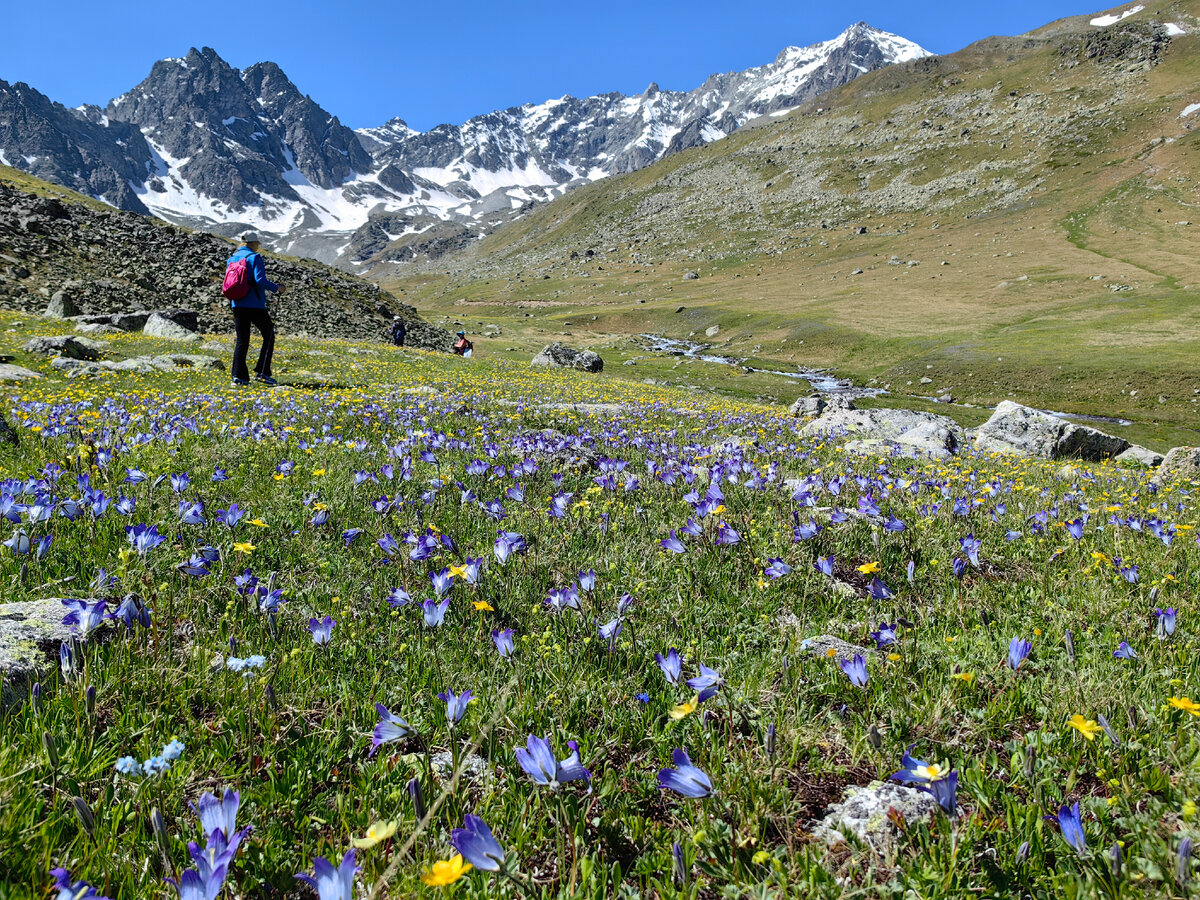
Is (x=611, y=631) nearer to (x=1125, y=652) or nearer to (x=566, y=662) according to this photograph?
(x=566, y=662)

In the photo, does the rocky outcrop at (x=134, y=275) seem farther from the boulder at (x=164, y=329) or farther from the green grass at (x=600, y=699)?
the green grass at (x=600, y=699)

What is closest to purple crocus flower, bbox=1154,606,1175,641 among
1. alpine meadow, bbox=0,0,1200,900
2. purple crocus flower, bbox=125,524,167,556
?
alpine meadow, bbox=0,0,1200,900

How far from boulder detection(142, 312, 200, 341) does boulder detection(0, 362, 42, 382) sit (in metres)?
14.5

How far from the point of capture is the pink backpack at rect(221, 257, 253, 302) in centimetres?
1279

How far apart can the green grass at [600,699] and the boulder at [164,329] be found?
24.6 meters

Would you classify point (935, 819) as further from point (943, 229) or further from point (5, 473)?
point (943, 229)

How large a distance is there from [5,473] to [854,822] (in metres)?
6.66

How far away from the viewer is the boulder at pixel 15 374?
37.5 ft

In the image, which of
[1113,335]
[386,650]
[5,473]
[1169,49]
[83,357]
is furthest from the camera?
[1169,49]

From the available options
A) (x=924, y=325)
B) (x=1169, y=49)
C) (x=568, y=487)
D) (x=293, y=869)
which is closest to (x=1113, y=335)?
(x=924, y=325)

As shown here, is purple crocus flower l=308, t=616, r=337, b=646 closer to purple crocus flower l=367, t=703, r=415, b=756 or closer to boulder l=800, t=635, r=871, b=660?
purple crocus flower l=367, t=703, r=415, b=756

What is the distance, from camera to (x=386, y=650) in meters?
2.87

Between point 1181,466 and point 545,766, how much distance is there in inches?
607

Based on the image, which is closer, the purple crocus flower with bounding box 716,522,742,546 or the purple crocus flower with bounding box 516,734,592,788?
the purple crocus flower with bounding box 516,734,592,788
